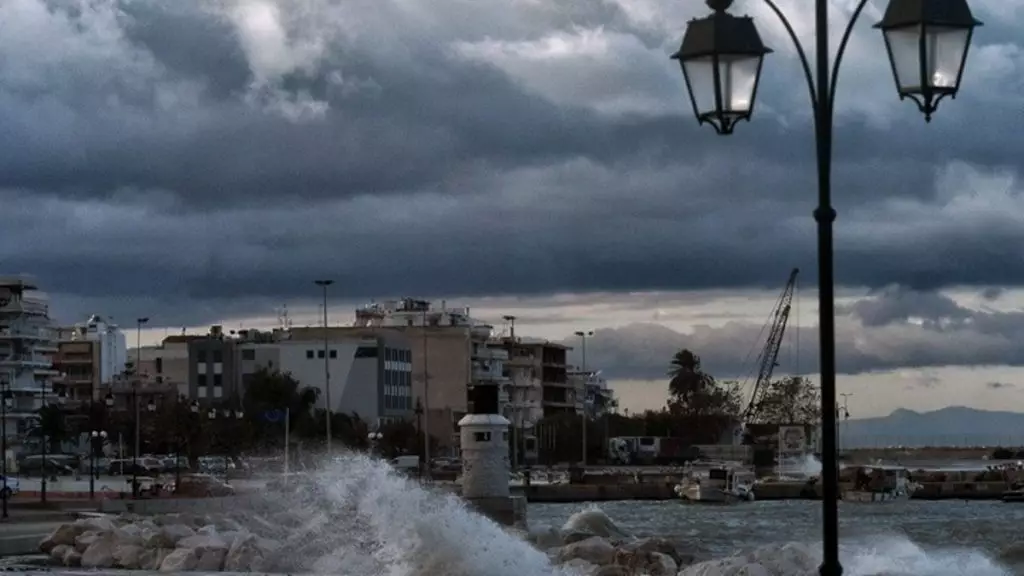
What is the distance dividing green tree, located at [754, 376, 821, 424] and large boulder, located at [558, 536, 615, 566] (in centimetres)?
12882

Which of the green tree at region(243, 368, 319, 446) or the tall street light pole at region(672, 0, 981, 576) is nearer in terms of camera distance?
the tall street light pole at region(672, 0, 981, 576)

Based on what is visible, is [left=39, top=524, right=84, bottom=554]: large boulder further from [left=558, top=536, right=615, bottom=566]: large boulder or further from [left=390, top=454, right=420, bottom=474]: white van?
[left=390, top=454, right=420, bottom=474]: white van

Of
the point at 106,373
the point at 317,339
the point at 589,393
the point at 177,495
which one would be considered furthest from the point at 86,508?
the point at 589,393

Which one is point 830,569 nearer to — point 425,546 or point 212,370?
point 425,546

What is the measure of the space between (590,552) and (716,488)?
70.2 m

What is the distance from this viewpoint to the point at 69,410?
128m

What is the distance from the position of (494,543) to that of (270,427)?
277ft

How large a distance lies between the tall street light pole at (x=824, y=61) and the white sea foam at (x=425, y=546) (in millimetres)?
18313

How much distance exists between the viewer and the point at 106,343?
487 ft

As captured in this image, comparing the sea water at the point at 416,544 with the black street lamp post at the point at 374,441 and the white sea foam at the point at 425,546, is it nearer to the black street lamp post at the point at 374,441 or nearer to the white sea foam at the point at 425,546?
the white sea foam at the point at 425,546

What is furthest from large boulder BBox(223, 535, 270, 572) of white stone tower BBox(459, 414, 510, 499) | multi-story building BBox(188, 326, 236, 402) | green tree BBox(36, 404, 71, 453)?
multi-story building BBox(188, 326, 236, 402)

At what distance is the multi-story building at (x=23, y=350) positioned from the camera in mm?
114562

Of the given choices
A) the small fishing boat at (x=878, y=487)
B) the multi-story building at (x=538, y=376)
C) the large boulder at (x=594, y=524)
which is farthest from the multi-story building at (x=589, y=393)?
the large boulder at (x=594, y=524)

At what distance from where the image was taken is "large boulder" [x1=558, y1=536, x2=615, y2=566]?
3234 centimetres
